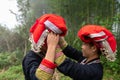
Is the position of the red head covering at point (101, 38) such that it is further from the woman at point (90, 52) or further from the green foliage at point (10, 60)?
the green foliage at point (10, 60)

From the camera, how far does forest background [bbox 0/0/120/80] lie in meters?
8.12

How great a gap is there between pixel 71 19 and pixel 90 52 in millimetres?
8447

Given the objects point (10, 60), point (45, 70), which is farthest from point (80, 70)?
point (10, 60)

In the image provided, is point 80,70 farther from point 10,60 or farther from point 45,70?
point 10,60

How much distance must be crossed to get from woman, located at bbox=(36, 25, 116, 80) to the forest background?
5.21m

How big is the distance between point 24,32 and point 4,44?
364cm

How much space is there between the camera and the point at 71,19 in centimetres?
1032

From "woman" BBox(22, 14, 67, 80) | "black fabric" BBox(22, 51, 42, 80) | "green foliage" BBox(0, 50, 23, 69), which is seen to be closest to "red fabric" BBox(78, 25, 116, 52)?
"woman" BBox(22, 14, 67, 80)

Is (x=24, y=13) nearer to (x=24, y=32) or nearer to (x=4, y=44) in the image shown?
(x=24, y=32)

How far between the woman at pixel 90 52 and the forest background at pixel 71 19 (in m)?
5.21

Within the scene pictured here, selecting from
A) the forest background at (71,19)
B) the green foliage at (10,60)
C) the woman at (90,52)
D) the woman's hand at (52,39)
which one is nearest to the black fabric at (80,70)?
the woman at (90,52)


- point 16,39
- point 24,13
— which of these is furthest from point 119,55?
point 16,39

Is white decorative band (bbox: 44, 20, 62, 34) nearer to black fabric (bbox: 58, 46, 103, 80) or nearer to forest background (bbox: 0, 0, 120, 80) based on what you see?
black fabric (bbox: 58, 46, 103, 80)

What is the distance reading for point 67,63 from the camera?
1659mm
